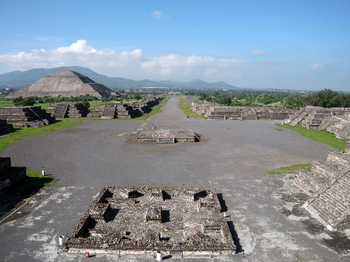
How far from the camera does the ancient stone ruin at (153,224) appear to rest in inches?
346

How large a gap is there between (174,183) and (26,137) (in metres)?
24.0

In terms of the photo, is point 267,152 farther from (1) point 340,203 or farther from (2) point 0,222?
(2) point 0,222

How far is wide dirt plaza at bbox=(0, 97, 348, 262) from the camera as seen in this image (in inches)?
358

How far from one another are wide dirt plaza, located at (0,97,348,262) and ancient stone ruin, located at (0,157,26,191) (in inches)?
91.2

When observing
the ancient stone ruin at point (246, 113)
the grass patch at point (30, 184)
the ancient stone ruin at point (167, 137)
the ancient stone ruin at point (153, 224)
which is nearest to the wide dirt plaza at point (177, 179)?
the ancient stone ruin at point (153, 224)

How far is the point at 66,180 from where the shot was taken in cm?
1555

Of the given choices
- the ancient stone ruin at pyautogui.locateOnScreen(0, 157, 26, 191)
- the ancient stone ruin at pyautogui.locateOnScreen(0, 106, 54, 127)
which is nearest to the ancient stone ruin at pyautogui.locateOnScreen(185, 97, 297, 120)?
the ancient stone ruin at pyautogui.locateOnScreen(0, 106, 54, 127)

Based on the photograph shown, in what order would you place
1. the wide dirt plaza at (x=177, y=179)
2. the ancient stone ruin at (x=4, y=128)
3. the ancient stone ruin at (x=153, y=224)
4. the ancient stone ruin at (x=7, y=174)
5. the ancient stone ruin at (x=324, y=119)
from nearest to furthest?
the ancient stone ruin at (x=153, y=224) → the wide dirt plaza at (x=177, y=179) → the ancient stone ruin at (x=7, y=174) → the ancient stone ruin at (x=4, y=128) → the ancient stone ruin at (x=324, y=119)

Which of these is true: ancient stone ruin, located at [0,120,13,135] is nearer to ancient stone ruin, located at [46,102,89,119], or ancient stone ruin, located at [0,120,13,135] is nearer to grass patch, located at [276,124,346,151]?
ancient stone ruin, located at [46,102,89,119]

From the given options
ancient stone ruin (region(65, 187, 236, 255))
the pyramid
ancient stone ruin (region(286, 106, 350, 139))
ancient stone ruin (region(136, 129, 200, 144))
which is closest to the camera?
ancient stone ruin (region(65, 187, 236, 255))

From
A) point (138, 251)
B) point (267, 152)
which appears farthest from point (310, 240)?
point (267, 152)

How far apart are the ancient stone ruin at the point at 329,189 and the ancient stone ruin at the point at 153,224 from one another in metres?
5.29

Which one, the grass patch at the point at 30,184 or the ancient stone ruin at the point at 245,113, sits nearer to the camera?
the grass patch at the point at 30,184

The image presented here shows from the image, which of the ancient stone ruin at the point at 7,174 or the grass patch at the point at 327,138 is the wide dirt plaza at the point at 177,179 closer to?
the grass patch at the point at 327,138
